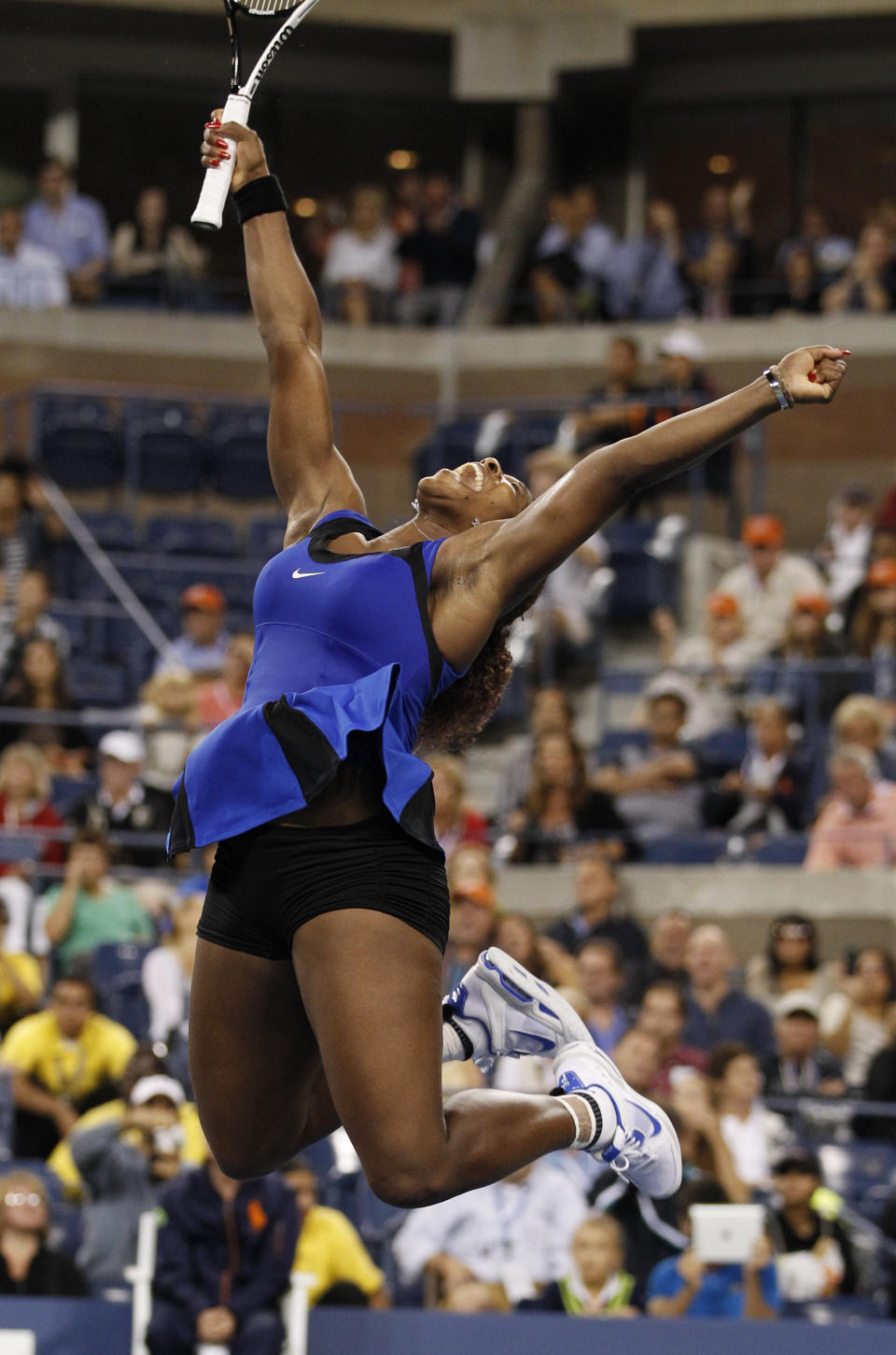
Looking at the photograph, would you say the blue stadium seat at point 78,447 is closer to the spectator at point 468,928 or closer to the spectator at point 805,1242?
the spectator at point 468,928

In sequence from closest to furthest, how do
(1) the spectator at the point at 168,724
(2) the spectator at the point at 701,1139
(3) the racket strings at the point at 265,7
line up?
A: 1. (3) the racket strings at the point at 265,7
2. (2) the spectator at the point at 701,1139
3. (1) the spectator at the point at 168,724

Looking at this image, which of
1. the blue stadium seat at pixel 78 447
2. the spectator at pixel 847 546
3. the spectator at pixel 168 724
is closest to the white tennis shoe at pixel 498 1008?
the spectator at pixel 168 724

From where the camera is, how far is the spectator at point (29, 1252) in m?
7.09

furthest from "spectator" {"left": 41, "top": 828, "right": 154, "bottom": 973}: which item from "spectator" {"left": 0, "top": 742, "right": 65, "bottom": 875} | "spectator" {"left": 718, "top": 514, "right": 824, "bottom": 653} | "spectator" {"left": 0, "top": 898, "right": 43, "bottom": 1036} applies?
"spectator" {"left": 718, "top": 514, "right": 824, "bottom": 653}

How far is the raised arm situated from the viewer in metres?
4.11

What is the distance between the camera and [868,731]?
33.3 feet

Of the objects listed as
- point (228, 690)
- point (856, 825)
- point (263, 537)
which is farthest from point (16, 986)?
point (263, 537)

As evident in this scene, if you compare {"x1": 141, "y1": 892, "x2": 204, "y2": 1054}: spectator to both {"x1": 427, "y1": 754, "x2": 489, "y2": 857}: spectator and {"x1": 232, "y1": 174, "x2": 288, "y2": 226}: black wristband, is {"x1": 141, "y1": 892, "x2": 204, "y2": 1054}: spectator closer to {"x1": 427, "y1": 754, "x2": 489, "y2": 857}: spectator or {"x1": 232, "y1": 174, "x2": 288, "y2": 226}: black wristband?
{"x1": 427, "y1": 754, "x2": 489, "y2": 857}: spectator

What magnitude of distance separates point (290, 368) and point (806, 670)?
→ 653 cm

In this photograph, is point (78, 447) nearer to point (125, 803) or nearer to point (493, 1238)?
point (125, 803)

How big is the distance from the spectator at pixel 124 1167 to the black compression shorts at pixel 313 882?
348cm

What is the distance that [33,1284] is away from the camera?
7141 millimetres

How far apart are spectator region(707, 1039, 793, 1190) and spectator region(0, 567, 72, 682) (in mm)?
4509

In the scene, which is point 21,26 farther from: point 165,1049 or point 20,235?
point 165,1049
